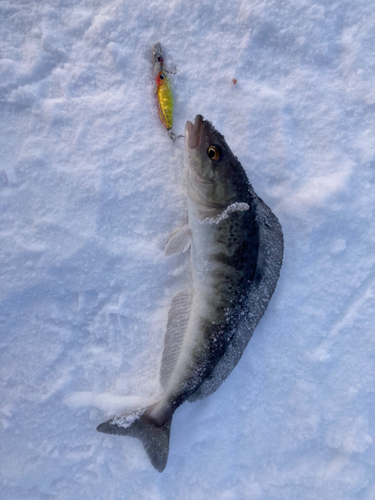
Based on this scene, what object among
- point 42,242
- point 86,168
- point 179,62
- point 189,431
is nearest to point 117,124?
point 86,168

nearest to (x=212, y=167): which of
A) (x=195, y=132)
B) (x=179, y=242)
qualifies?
(x=195, y=132)

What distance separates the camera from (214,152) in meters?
2.25

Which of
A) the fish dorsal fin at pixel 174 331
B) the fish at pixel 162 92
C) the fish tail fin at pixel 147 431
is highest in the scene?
the fish at pixel 162 92

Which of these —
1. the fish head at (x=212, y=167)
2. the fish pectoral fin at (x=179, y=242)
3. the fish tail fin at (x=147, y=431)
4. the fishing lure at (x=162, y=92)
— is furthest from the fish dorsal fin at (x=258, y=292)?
the fishing lure at (x=162, y=92)

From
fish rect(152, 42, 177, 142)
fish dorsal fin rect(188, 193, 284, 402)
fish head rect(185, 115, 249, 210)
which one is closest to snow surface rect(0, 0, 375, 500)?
fish rect(152, 42, 177, 142)

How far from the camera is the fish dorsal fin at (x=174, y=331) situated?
96.2 inches

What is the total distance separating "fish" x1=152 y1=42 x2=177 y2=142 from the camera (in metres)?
2.55

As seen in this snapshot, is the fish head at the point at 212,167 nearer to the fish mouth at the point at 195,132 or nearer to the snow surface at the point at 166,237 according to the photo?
the fish mouth at the point at 195,132

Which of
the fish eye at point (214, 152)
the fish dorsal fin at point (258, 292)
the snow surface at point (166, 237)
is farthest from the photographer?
the snow surface at point (166, 237)

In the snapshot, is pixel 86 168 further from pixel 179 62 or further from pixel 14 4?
pixel 14 4

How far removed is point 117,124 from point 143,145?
244 mm

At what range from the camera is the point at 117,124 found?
2.60 metres

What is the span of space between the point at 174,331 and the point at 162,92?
1.74 m

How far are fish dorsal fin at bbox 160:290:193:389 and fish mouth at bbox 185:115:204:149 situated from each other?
3.31ft
